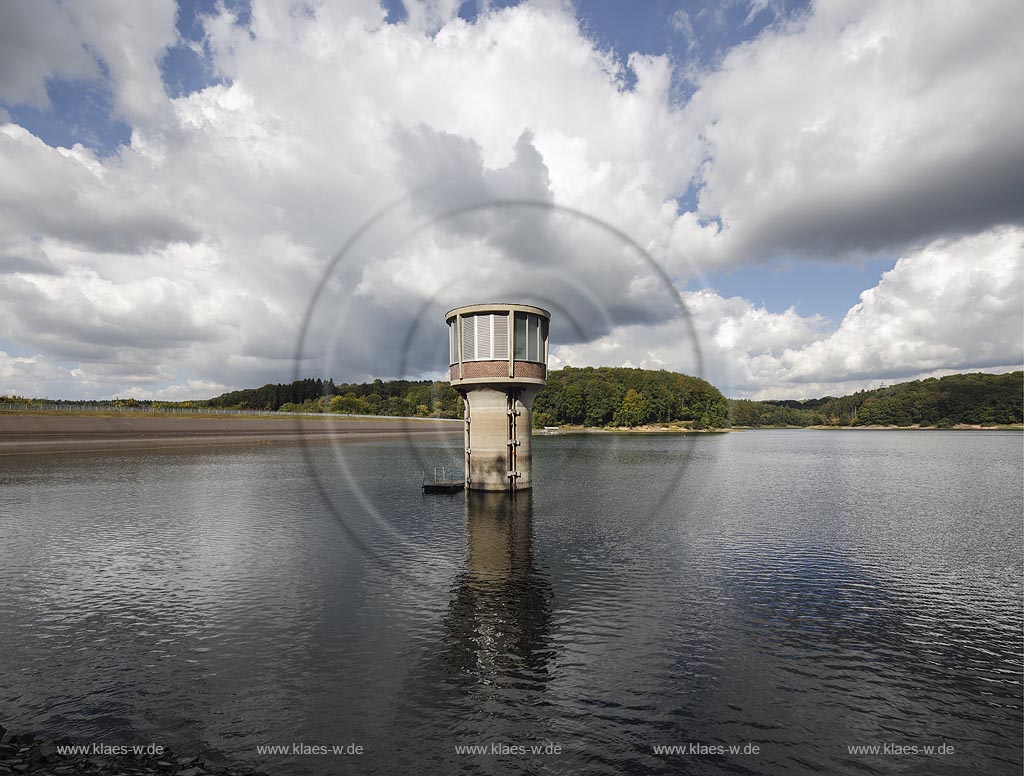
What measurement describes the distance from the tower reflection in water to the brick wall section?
49.1ft

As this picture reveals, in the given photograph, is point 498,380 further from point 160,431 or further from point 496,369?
point 160,431

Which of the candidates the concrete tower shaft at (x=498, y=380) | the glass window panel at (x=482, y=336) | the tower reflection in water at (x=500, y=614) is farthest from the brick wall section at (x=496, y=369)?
the tower reflection in water at (x=500, y=614)

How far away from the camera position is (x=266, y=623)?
2055 cm

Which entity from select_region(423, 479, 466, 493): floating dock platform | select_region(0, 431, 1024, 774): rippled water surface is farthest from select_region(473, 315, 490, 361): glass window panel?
select_region(423, 479, 466, 493): floating dock platform

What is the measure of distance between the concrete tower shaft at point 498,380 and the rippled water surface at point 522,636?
8415 millimetres

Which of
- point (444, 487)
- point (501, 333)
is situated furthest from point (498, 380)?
point (444, 487)

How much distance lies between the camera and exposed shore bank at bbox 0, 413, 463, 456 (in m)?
97.1

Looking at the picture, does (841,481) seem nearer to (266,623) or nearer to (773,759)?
(773,759)

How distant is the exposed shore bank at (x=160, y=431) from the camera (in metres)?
97.1

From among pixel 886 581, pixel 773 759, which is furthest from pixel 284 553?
pixel 886 581

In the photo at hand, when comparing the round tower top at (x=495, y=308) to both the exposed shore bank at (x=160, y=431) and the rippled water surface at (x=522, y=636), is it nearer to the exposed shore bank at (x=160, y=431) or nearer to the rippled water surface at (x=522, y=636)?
the rippled water surface at (x=522, y=636)

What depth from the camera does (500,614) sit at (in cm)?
2164

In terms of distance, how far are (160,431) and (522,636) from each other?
13769cm

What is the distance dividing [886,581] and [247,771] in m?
28.6
